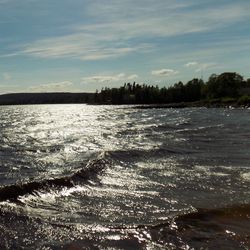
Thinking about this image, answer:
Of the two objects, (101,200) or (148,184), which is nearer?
(101,200)

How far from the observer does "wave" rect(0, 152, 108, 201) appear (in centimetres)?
1557

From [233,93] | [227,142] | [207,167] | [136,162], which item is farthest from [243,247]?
[233,93]

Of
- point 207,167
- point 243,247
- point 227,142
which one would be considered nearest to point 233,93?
point 227,142

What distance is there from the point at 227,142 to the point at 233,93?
147m

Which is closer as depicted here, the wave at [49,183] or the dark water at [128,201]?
the dark water at [128,201]

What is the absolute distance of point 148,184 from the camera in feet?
55.6

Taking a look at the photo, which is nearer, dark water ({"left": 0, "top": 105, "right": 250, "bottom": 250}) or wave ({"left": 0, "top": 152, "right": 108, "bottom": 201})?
dark water ({"left": 0, "top": 105, "right": 250, "bottom": 250})

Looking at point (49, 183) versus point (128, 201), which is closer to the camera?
point (128, 201)

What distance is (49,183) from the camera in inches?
682

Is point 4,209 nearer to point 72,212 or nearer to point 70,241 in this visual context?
point 72,212

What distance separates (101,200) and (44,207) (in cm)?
200

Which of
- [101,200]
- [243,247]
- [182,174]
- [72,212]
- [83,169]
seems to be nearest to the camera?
[243,247]

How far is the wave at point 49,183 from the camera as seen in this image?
51.1ft

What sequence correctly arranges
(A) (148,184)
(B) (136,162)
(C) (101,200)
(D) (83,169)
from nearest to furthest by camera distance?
(C) (101,200), (A) (148,184), (D) (83,169), (B) (136,162)
